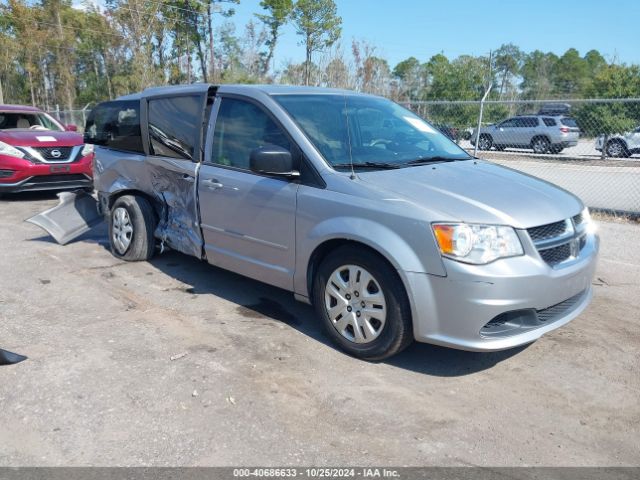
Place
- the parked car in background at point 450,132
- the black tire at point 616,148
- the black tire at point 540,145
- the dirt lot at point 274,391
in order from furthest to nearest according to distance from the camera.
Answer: the black tire at point 540,145, the black tire at point 616,148, the parked car in background at point 450,132, the dirt lot at point 274,391

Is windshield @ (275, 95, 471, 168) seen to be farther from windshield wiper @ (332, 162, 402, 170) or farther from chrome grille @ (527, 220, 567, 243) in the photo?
chrome grille @ (527, 220, 567, 243)

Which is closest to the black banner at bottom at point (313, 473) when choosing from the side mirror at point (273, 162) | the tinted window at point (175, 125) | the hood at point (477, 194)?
the hood at point (477, 194)

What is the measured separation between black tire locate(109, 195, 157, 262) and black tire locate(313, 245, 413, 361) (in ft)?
8.54

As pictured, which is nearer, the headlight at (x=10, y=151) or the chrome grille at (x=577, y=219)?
the chrome grille at (x=577, y=219)

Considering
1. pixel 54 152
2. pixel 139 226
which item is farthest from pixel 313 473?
pixel 54 152

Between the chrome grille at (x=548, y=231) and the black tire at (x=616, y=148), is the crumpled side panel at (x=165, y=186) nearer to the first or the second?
the chrome grille at (x=548, y=231)

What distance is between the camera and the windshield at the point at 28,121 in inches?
396

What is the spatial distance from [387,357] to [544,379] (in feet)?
3.32

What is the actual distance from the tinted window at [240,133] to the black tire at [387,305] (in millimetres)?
1011

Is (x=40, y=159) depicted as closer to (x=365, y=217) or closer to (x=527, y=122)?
(x=365, y=217)

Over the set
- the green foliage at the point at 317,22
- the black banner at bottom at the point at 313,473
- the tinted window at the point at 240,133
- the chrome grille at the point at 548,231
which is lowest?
the black banner at bottom at the point at 313,473

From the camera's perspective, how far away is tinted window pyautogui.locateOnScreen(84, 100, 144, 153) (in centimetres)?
571

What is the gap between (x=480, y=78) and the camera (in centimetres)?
2744

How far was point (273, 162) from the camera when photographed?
3863mm
